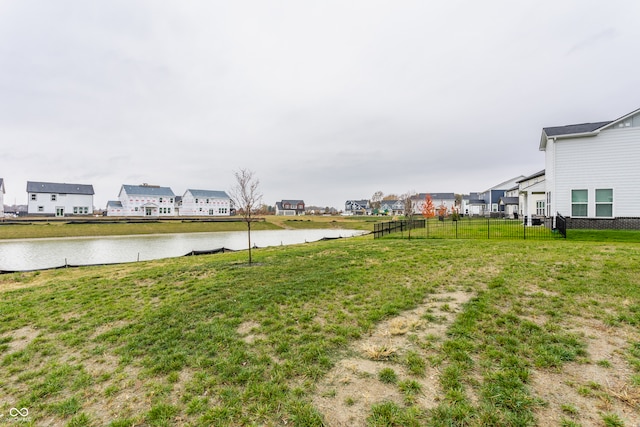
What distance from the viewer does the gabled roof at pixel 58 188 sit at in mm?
56125

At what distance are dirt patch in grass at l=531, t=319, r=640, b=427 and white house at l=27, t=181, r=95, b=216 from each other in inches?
3051

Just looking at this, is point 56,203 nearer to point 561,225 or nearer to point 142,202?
point 142,202

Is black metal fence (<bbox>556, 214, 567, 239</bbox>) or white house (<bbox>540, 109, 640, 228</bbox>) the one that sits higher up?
white house (<bbox>540, 109, 640, 228</bbox>)

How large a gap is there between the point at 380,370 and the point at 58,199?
76.5 m

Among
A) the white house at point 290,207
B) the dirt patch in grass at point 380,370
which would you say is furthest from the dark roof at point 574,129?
the white house at point 290,207

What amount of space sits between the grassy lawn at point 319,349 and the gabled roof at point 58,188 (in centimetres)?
6740

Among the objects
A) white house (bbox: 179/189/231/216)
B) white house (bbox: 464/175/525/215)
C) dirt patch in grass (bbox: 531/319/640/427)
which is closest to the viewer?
dirt patch in grass (bbox: 531/319/640/427)

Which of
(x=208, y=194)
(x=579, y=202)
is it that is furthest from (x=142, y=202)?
(x=579, y=202)

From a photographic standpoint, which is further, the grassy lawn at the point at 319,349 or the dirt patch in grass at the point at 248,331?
the dirt patch in grass at the point at 248,331

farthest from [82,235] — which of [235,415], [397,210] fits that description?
[397,210]

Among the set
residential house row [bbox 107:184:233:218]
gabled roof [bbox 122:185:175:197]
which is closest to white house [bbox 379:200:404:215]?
residential house row [bbox 107:184:233:218]

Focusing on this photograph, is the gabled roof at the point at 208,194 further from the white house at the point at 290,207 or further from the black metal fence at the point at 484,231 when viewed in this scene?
the black metal fence at the point at 484,231

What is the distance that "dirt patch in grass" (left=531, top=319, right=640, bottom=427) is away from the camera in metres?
2.85

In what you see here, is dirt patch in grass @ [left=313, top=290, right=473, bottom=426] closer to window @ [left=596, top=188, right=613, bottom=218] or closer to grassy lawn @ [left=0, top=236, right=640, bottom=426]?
grassy lawn @ [left=0, top=236, right=640, bottom=426]
